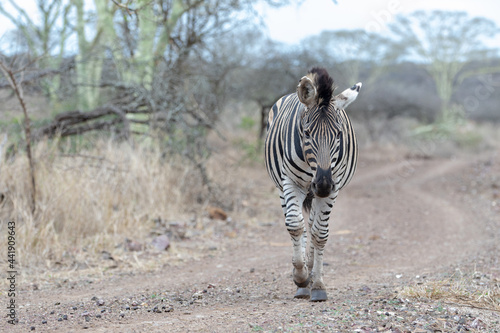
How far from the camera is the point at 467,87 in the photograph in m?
41.6

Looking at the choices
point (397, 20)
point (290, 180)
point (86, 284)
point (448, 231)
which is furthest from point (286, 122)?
point (397, 20)

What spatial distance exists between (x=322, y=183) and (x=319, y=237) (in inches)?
43.6

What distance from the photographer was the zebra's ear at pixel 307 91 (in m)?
3.84

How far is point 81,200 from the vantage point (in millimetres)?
6559

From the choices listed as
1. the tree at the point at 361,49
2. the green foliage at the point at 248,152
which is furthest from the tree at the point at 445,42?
the green foliage at the point at 248,152

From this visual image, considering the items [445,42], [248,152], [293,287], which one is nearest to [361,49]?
[445,42]

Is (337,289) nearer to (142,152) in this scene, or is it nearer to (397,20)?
(142,152)

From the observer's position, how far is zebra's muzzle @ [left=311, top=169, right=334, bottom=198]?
3477mm

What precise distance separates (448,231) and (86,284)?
19.8ft

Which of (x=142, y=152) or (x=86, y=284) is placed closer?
(x=86, y=284)

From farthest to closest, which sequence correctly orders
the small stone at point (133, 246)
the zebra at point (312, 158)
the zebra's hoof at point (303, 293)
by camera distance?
1. the small stone at point (133, 246)
2. the zebra's hoof at point (303, 293)
3. the zebra at point (312, 158)

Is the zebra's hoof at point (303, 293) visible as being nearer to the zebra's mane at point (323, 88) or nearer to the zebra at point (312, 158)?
the zebra at point (312, 158)

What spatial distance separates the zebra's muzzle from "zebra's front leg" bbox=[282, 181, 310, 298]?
2.56 ft

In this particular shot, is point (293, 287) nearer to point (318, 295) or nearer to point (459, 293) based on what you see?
point (318, 295)
